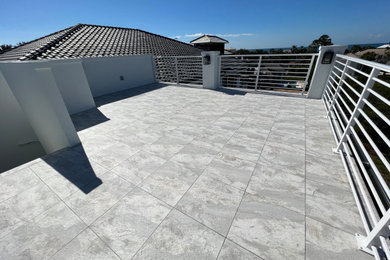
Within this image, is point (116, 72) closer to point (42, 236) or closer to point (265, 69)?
point (265, 69)

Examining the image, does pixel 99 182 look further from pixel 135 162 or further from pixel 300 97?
pixel 300 97

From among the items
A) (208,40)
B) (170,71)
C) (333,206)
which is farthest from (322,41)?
(333,206)

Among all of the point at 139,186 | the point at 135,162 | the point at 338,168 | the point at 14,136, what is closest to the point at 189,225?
the point at 139,186

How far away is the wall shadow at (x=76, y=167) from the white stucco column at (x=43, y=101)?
31 cm

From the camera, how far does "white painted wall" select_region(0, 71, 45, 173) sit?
4.00m

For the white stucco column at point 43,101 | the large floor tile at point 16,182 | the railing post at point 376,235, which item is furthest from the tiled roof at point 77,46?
the railing post at point 376,235

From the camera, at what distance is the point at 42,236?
164 cm

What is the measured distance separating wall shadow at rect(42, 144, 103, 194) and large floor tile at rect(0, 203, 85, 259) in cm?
40

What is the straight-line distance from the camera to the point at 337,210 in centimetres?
176

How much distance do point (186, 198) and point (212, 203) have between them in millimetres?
331

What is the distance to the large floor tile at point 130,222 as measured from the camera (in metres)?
1.54

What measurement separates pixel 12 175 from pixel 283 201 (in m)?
Result: 3.98

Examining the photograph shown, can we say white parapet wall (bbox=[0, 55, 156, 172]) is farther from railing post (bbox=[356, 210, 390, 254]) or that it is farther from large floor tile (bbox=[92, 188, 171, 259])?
railing post (bbox=[356, 210, 390, 254])

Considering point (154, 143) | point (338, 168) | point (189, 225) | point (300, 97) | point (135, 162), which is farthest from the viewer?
point (300, 97)
